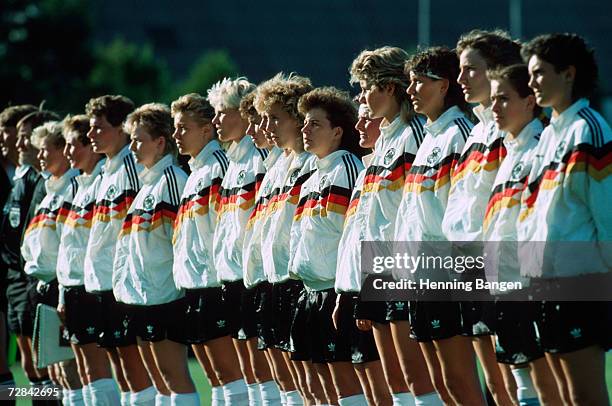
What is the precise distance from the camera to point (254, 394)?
717 centimetres

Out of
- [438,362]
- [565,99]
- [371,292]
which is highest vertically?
[565,99]

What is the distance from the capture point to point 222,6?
150 ft

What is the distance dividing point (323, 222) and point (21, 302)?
3666 millimetres

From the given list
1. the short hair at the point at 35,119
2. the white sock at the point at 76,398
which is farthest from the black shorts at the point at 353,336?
the short hair at the point at 35,119

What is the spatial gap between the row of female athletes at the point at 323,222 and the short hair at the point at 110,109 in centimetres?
2

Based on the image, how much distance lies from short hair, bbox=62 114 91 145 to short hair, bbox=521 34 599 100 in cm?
430

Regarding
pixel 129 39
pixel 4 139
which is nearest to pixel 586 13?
pixel 129 39

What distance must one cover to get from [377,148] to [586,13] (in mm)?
41608

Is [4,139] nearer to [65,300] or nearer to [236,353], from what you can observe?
[65,300]

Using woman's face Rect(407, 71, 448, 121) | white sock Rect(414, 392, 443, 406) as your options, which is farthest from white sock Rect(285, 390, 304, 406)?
woman's face Rect(407, 71, 448, 121)

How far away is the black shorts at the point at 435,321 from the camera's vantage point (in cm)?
548

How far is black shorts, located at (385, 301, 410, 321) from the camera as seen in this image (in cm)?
577

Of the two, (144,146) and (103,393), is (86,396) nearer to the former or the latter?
(103,393)

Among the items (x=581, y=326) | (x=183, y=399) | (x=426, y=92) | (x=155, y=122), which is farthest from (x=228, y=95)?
(x=581, y=326)
